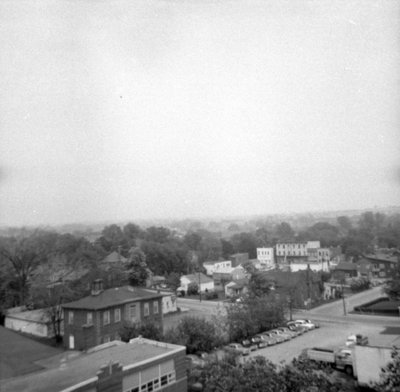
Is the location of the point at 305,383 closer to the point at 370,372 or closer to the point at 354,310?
the point at 370,372

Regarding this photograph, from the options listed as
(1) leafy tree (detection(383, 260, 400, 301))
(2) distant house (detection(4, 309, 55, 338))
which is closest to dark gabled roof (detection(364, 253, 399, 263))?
(1) leafy tree (detection(383, 260, 400, 301))

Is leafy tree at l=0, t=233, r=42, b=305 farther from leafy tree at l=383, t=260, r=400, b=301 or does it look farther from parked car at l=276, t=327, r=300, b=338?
leafy tree at l=383, t=260, r=400, b=301

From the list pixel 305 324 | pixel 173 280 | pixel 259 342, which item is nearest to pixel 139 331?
pixel 259 342

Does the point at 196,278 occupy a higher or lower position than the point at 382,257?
lower

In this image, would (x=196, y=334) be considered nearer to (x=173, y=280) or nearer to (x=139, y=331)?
(x=139, y=331)

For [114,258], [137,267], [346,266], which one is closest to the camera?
[114,258]

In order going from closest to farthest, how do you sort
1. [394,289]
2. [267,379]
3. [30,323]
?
[267,379] < [30,323] < [394,289]

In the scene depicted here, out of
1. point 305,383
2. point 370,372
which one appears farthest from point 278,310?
point 305,383
